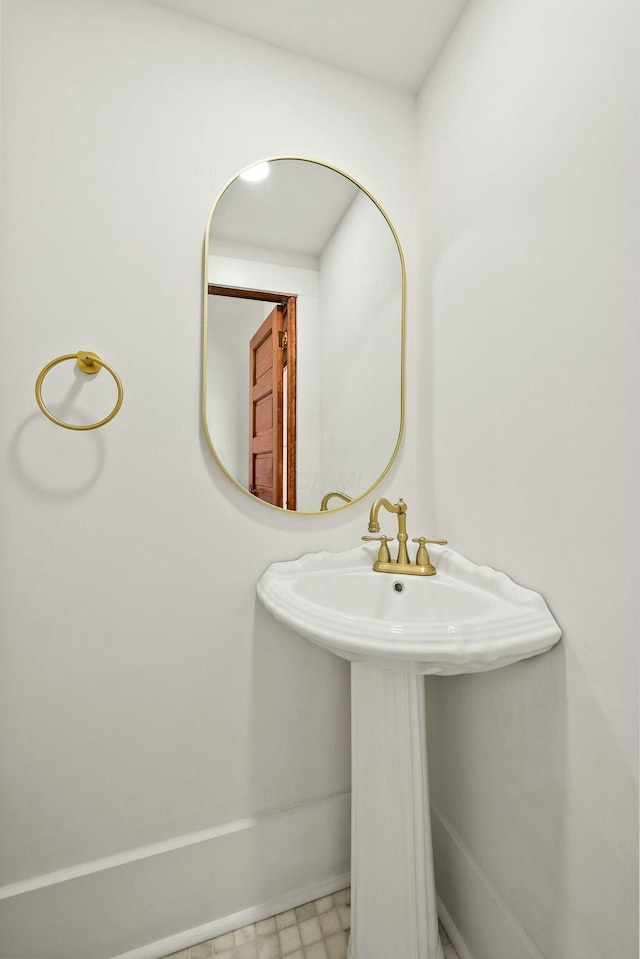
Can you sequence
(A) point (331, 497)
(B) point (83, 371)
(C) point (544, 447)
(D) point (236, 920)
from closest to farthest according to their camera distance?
1. (C) point (544, 447)
2. (B) point (83, 371)
3. (D) point (236, 920)
4. (A) point (331, 497)

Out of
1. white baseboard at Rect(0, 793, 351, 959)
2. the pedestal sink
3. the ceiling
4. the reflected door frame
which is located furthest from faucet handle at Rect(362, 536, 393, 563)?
the ceiling

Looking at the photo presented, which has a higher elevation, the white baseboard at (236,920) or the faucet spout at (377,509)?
the faucet spout at (377,509)

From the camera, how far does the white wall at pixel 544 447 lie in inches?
27.7

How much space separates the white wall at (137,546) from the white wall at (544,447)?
1.24ft

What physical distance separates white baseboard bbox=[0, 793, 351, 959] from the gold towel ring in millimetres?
1030

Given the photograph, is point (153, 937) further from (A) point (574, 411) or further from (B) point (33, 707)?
(A) point (574, 411)

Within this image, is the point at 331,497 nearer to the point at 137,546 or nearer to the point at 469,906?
the point at 137,546

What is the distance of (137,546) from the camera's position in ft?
3.55

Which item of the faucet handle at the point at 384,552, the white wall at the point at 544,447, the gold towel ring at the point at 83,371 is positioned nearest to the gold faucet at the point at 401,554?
the faucet handle at the point at 384,552

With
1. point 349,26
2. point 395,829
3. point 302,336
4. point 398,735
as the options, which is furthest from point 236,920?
point 349,26

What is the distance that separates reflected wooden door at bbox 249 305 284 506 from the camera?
117 centimetres

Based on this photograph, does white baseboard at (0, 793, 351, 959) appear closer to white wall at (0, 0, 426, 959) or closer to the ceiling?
white wall at (0, 0, 426, 959)

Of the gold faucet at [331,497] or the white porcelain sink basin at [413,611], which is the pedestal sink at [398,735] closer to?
the white porcelain sink basin at [413,611]

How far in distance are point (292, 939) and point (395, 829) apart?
0.47 m
